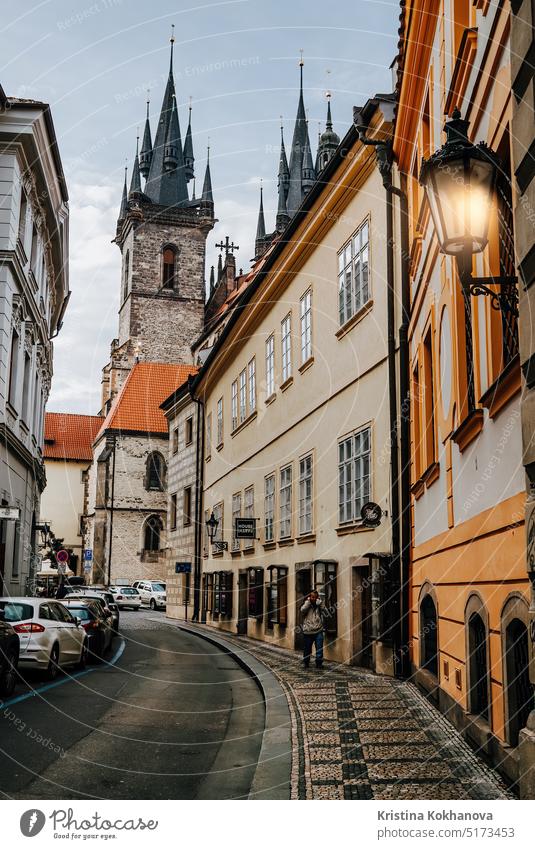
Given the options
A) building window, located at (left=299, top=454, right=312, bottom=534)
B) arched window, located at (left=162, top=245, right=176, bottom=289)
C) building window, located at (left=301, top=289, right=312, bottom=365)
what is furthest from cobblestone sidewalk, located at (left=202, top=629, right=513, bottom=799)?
arched window, located at (left=162, top=245, right=176, bottom=289)

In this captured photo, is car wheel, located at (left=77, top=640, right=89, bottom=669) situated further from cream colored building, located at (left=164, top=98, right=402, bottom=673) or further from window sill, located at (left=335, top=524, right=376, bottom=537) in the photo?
window sill, located at (left=335, top=524, right=376, bottom=537)

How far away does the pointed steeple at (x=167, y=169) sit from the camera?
279 ft

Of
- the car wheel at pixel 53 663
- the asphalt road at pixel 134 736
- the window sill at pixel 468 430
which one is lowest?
the asphalt road at pixel 134 736

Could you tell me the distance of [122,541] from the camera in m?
66.3

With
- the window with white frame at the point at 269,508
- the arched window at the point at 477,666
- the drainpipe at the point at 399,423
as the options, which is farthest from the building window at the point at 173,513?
the arched window at the point at 477,666

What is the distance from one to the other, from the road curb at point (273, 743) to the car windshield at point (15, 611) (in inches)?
157

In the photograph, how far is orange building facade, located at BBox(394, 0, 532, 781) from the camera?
6426mm

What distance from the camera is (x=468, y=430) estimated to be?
Answer: 320 inches

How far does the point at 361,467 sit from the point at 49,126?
11521 millimetres

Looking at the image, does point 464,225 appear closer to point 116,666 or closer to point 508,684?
point 508,684

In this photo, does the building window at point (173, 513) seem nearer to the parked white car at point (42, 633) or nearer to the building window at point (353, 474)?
the building window at point (353, 474)

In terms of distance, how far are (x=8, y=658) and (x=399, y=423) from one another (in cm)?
673

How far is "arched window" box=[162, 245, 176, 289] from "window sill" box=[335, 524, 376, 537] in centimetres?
6745

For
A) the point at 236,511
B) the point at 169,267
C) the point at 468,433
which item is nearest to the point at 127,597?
the point at 236,511
